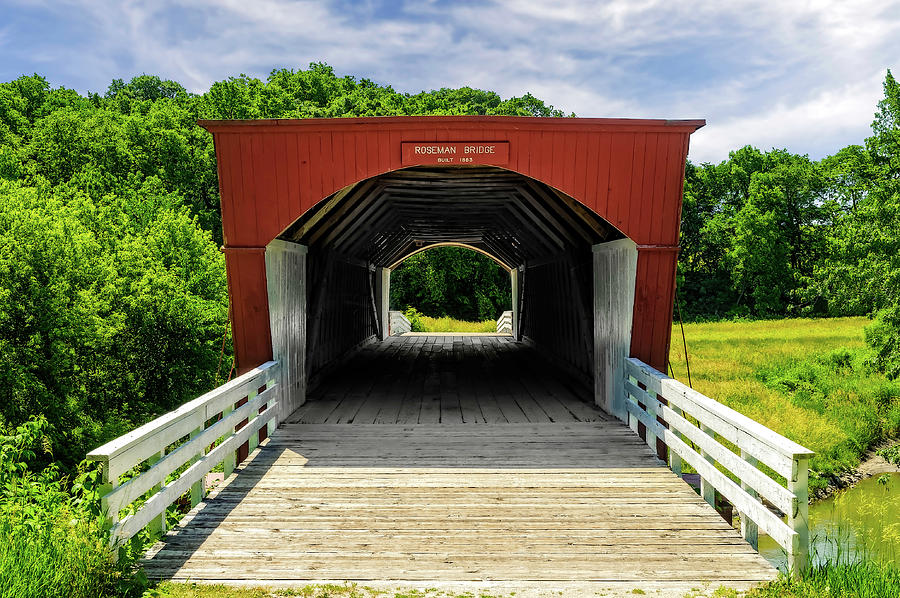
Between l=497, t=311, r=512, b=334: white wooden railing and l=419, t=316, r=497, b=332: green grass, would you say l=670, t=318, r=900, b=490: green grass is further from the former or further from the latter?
l=419, t=316, r=497, b=332: green grass

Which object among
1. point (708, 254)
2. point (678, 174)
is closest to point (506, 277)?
point (708, 254)

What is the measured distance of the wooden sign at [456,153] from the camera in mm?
6793

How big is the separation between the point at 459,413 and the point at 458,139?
310 cm

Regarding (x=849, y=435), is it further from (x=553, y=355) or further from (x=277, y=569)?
(x=277, y=569)

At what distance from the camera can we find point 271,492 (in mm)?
5062

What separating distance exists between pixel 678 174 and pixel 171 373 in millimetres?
17101

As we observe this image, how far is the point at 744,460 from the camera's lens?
166 inches

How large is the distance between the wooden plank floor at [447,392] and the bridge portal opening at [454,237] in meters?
0.03

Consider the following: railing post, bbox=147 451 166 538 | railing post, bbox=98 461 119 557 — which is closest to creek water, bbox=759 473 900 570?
railing post, bbox=147 451 166 538

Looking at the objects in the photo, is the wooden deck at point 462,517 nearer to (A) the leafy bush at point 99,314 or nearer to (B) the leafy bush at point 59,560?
(B) the leafy bush at point 59,560

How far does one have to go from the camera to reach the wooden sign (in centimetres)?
679

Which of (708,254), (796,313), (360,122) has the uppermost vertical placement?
(360,122)

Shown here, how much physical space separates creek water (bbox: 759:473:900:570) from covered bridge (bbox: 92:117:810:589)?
1.81 meters

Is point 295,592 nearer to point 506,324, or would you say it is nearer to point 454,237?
point 454,237
